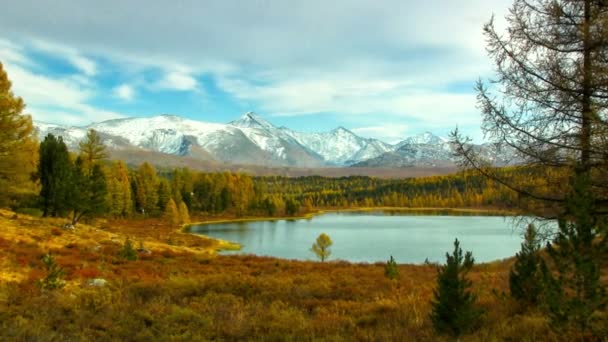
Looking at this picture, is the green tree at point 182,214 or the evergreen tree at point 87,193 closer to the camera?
the evergreen tree at point 87,193

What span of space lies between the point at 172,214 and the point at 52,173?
167 ft

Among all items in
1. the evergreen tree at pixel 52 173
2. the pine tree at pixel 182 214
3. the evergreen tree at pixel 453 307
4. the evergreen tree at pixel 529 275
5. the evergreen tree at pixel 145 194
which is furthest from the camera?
the pine tree at pixel 182 214

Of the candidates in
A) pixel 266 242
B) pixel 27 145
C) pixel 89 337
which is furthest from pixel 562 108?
pixel 266 242

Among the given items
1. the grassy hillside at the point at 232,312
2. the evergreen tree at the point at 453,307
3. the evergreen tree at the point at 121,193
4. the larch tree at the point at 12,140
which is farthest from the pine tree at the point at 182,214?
the evergreen tree at the point at 453,307

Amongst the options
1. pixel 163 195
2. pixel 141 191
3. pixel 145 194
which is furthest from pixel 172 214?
pixel 163 195

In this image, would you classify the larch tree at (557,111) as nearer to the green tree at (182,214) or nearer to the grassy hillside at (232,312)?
the grassy hillside at (232,312)

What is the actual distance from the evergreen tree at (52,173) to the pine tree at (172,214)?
1810 inches

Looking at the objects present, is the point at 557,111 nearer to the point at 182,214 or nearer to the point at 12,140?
the point at 12,140

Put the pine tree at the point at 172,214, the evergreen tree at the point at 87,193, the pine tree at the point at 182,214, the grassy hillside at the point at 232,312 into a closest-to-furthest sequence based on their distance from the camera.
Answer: the grassy hillside at the point at 232,312
the evergreen tree at the point at 87,193
the pine tree at the point at 172,214
the pine tree at the point at 182,214

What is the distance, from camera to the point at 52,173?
4700 centimetres

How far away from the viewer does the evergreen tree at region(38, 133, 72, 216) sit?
4540 centimetres

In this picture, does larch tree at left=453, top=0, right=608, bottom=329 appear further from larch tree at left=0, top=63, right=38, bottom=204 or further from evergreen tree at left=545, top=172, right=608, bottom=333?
larch tree at left=0, top=63, right=38, bottom=204

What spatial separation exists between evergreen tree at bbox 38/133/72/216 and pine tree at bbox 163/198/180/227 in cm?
4597

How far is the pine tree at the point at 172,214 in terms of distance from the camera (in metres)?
96.0
